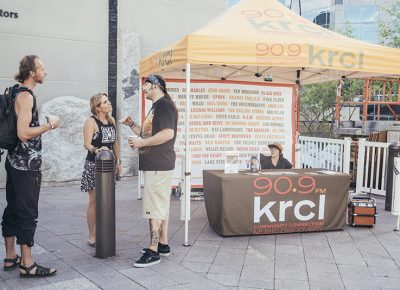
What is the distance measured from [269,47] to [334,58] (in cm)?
95

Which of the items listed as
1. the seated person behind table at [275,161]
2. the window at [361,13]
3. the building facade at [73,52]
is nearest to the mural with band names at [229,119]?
the seated person behind table at [275,161]

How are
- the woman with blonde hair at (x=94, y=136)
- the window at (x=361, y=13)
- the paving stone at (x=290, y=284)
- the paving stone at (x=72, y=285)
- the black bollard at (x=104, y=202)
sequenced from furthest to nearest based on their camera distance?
1. the window at (x=361, y=13)
2. the woman with blonde hair at (x=94, y=136)
3. the black bollard at (x=104, y=202)
4. the paving stone at (x=290, y=284)
5. the paving stone at (x=72, y=285)

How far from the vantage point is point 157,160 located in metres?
4.41

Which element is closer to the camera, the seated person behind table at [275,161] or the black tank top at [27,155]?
the black tank top at [27,155]

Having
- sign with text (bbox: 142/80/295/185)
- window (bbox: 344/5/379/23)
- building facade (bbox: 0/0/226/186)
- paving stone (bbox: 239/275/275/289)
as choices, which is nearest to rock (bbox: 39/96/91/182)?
building facade (bbox: 0/0/226/186)

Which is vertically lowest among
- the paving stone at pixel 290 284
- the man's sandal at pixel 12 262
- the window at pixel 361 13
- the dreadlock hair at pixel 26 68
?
the paving stone at pixel 290 284

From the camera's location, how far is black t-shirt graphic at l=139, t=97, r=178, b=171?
433 centimetres

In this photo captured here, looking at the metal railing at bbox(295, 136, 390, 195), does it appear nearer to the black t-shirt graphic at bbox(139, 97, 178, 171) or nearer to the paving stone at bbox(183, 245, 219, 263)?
the paving stone at bbox(183, 245, 219, 263)

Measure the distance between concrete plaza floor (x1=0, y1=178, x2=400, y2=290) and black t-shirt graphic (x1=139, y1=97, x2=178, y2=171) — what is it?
1059 millimetres

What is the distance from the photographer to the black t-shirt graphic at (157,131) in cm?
433

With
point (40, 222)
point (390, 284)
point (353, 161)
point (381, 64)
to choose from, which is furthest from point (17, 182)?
point (353, 161)

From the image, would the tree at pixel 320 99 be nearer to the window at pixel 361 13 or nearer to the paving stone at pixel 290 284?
the paving stone at pixel 290 284

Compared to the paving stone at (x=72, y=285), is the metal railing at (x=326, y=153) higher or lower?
higher

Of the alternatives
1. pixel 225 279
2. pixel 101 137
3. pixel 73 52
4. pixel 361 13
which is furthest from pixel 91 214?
pixel 361 13
